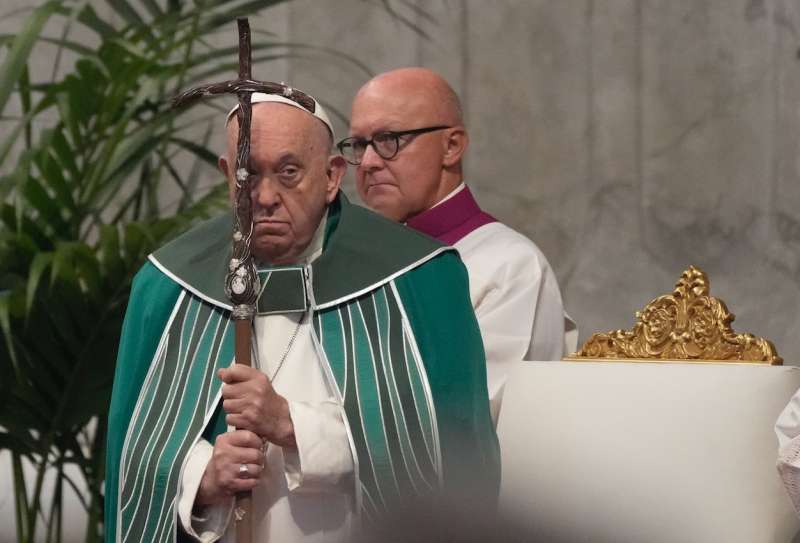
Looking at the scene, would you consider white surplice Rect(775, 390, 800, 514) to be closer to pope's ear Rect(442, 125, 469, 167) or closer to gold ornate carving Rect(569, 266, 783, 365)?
gold ornate carving Rect(569, 266, 783, 365)

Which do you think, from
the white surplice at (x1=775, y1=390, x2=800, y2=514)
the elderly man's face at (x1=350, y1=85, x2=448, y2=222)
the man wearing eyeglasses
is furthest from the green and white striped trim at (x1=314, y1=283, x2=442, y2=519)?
the elderly man's face at (x1=350, y1=85, x2=448, y2=222)

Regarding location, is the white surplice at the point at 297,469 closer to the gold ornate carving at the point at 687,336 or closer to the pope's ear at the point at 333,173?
the pope's ear at the point at 333,173

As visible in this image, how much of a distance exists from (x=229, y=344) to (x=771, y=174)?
2.62 m

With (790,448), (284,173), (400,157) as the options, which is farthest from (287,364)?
(400,157)

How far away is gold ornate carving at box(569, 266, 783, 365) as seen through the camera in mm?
2713

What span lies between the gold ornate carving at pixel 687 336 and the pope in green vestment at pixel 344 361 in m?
0.72

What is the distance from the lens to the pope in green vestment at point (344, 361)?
2.10 meters

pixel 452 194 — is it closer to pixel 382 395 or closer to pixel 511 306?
pixel 511 306

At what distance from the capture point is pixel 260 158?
2.07 m

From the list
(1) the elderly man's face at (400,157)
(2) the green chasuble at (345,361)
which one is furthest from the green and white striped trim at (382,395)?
(1) the elderly man's face at (400,157)

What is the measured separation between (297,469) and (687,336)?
1.12 m

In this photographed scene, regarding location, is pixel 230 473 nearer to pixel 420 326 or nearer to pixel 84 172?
pixel 420 326

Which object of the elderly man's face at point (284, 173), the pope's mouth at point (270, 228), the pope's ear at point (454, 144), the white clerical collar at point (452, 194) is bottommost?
the pope's mouth at point (270, 228)

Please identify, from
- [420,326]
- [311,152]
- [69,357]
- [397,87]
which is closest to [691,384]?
[420,326]
